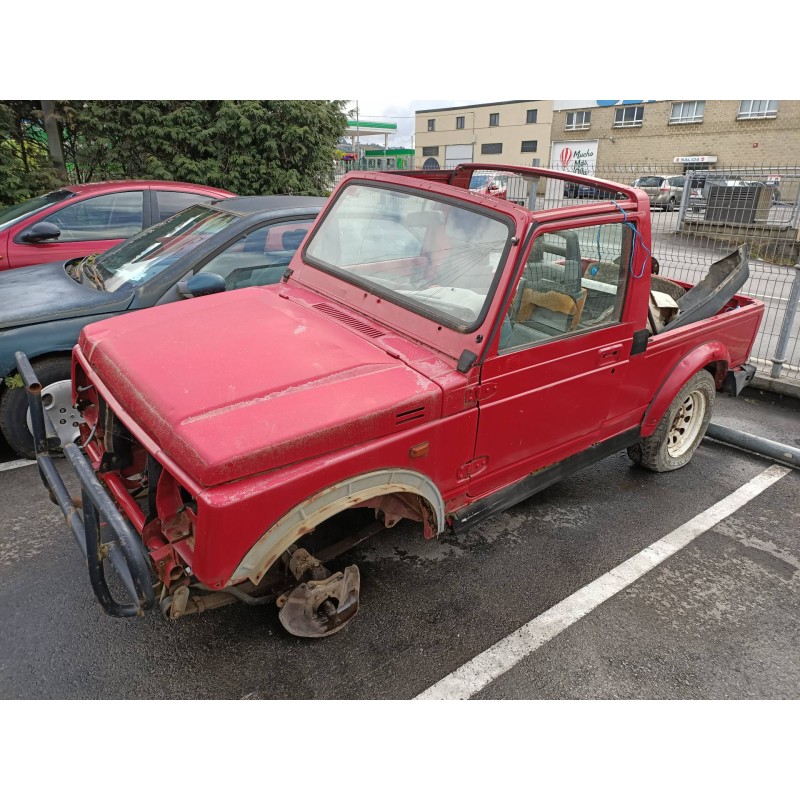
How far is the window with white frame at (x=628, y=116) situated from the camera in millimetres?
42531

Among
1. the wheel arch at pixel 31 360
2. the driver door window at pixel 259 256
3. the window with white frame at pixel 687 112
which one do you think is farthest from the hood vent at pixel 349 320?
the window with white frame at pixel 687 112

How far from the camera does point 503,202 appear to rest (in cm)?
315

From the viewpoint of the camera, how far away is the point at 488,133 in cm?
5269

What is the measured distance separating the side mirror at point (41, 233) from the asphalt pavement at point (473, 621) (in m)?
2.67

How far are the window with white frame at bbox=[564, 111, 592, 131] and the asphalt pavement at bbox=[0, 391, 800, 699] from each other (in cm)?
4776

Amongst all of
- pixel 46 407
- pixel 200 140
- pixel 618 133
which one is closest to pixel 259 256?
pixel 46 407

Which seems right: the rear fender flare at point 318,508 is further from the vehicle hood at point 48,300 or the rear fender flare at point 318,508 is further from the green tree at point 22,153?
the green tree at point 22,153

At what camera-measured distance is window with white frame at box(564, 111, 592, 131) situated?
45312 mm

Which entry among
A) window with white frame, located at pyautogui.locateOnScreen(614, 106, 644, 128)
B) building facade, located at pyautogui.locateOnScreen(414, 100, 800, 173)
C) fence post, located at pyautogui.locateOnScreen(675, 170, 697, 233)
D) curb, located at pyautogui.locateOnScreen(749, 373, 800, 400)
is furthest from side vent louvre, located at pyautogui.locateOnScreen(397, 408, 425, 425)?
window with white frame, located at pyautogui.locateOnScreen(614, 106, 644, 128)

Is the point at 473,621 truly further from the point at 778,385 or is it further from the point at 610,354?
the point at 778,385

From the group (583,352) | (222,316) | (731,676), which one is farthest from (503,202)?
(731,676)

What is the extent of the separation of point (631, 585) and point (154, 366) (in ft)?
9.14

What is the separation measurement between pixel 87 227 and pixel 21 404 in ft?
9.11

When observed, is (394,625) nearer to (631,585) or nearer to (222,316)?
(631,585)
